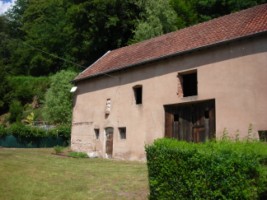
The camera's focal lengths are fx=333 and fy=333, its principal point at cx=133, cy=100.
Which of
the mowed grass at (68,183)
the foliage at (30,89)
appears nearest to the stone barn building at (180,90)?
the mowed grass at (68,183)

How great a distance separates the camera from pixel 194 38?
56.4 feet

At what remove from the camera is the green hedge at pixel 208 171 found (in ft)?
21.1

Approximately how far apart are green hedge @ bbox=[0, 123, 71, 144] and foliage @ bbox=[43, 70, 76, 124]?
191cm

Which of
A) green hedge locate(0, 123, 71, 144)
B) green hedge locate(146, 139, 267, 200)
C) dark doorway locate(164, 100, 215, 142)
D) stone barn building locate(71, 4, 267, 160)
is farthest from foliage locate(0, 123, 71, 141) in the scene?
green hedge locate(146, 139, 267, 200)

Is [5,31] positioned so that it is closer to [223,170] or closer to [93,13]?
[93,13]

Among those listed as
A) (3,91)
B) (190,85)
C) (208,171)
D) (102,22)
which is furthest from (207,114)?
(3,91)

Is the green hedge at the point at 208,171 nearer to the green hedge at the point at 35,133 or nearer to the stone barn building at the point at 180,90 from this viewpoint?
the stone barn building at the point at 180,90

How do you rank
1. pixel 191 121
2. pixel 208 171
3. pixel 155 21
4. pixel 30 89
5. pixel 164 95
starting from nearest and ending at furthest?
pixel 208 171, pixel 191 121, pixel 164 95, pixel 155 21, pixel 30 89

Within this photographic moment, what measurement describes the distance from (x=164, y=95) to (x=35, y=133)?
65.1ft

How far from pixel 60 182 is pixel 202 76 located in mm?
8018

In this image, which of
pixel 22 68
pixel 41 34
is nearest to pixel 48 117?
pixel 41 34

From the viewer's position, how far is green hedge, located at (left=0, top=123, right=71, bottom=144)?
3209 cm

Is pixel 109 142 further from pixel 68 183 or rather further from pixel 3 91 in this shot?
pixel 3 91

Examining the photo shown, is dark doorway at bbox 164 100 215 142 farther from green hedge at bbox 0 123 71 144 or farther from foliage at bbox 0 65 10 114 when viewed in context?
foliage at bbox 0 65 10 114
